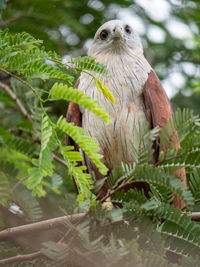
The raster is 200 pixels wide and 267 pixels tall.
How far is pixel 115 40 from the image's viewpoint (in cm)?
441

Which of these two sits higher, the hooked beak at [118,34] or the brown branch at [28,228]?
the hooked beak at [118,34]

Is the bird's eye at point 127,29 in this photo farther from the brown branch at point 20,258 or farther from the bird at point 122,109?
the brown branch at point 20,258

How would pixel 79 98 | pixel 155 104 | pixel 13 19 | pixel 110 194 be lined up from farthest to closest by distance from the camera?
pixel 13 19, pixel 155 104, pixel 110 194, pixel 79 98

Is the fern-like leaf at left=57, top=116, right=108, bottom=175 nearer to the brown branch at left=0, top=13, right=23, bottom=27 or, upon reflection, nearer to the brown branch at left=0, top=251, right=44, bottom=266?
the brown branch at left=0, top=251, right=44, bottom=266

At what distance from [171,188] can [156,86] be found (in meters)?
1.83

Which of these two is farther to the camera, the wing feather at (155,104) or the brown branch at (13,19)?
the brown branch at (13,19)

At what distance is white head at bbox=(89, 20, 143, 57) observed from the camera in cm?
441

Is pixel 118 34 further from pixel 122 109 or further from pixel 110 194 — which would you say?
pixel 110 194

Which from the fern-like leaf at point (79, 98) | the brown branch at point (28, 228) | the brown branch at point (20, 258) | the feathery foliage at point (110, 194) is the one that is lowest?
the brown branch at point (20, 258)

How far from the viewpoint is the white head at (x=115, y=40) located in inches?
173

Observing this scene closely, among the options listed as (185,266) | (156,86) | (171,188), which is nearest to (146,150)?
(171,188)

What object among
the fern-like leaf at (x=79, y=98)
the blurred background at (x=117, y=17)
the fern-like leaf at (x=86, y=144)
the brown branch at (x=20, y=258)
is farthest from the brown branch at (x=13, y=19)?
the brown branch at (x=20, y=258)

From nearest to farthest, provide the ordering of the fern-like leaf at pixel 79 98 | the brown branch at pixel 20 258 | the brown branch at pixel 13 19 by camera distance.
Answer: the fern-like leaf at pixel 79 98 < the brown branch at pixel 20 258 < the brown branch at pixel 13 19

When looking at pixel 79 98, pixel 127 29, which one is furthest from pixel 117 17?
pixel 79 98
